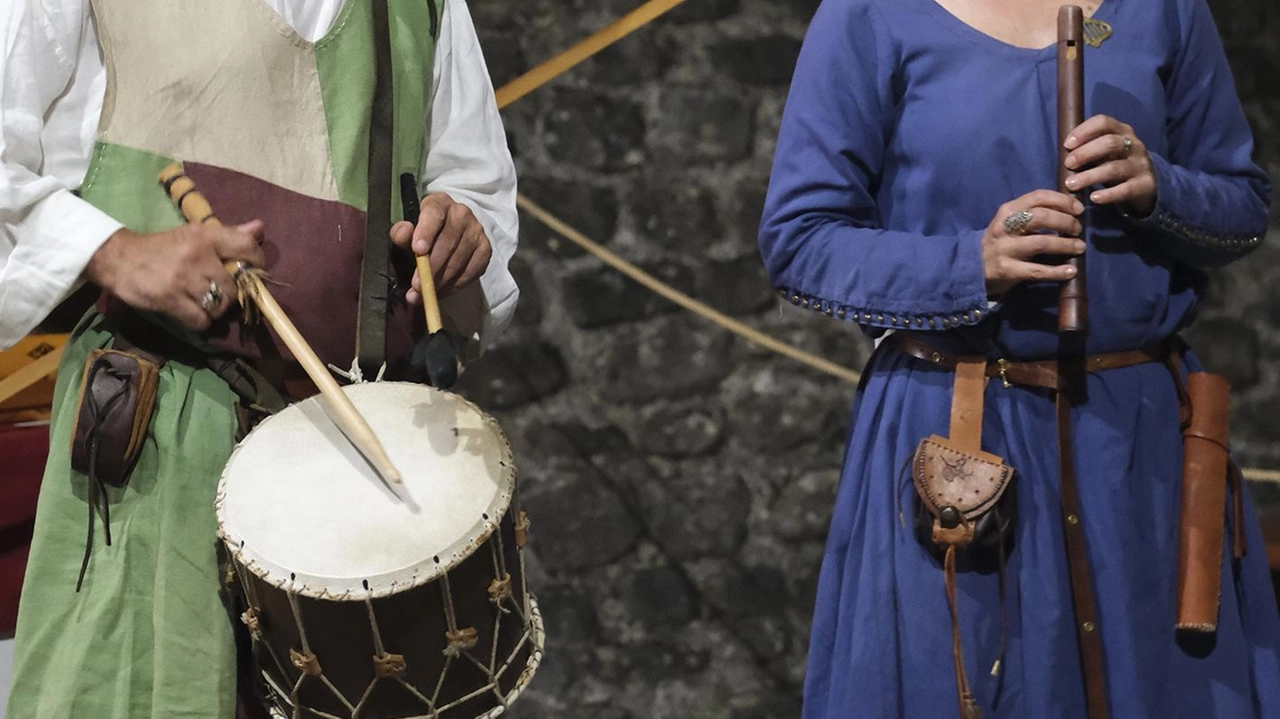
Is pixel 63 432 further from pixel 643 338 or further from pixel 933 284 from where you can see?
pixel 643 338

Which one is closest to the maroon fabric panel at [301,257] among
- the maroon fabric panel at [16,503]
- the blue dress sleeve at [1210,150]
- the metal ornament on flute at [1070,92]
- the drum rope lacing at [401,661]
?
the drum rope lacing at [401,661]

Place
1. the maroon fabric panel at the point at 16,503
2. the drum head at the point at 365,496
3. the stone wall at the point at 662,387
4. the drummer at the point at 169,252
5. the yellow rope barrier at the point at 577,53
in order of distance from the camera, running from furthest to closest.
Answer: the stone wall at the point at 662,387 → the yellow rope barrier at the point at 577,53 → the maroon fabric panel at the point at 16,503 → the drummer at the point at 169,252 → the drum head at the point at 365,496

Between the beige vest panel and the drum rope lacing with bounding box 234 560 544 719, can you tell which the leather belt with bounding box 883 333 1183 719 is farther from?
the beige vest panel

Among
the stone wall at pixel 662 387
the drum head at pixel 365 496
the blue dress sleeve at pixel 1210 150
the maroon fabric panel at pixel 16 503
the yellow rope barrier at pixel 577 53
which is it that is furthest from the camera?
the stone wall at pixel 662 387

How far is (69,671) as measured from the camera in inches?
71.7

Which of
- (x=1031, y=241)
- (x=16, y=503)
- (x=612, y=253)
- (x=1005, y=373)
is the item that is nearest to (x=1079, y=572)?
(x=1005, y=373)

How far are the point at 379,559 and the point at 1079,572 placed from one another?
2.68ft

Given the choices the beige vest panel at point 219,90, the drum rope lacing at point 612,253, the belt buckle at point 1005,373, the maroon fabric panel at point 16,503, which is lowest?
the maroon fabric panel at point 16,503

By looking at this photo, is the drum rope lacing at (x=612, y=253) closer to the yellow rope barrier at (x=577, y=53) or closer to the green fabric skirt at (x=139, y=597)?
the yellow rope barrier at (x=577, y=53)

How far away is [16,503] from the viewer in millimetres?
2818

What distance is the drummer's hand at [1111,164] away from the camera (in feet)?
6.08

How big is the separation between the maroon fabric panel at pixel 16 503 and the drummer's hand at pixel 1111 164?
190cm

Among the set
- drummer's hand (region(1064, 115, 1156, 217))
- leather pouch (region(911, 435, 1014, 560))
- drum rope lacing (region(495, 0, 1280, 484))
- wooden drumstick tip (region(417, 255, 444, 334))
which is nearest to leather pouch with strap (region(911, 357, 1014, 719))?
leather pouch (region(911, 435, 1014, 560))

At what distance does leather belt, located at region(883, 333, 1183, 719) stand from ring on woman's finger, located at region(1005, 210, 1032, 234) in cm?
18
